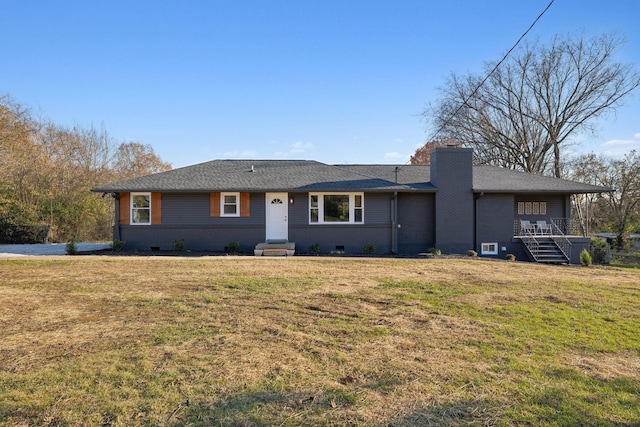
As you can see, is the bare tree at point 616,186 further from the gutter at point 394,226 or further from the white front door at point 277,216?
the white front door at point 277,216

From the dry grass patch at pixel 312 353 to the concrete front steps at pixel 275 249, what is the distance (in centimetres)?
617

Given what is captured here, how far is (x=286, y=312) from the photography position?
18.9ft

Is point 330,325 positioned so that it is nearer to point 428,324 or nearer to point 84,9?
point 428,324

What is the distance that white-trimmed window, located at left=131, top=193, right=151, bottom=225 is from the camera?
15570 mm

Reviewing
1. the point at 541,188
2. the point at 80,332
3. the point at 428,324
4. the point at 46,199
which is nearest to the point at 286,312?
the point at 428,324

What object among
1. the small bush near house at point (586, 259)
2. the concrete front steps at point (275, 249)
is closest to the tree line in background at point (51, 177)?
the concrete front steps at point (275, 249)

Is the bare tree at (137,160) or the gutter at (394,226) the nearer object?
the gutter at (394,226)

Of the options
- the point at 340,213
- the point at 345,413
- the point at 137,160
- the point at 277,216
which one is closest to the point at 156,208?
the point at 277,216

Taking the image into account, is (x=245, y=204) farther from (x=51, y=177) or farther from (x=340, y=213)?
(x=51, y=177)

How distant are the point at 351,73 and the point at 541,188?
976 cm

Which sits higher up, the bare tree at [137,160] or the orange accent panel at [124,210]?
the bare tree at [137,160]

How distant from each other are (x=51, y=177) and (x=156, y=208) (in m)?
11.6

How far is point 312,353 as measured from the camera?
411 centimetres

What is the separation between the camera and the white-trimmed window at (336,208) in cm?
1591
